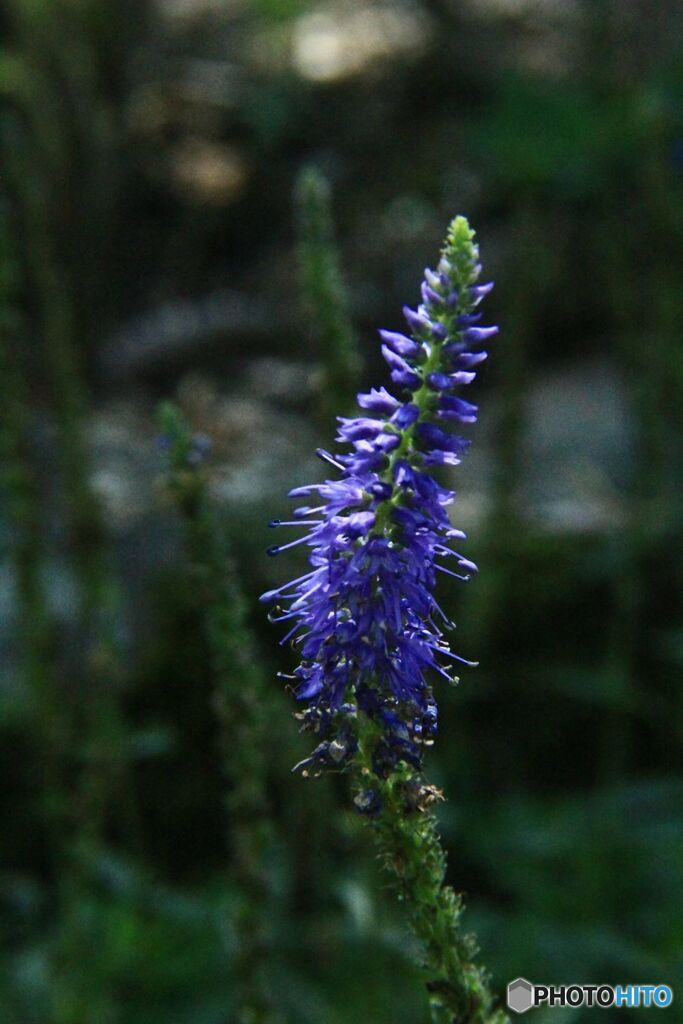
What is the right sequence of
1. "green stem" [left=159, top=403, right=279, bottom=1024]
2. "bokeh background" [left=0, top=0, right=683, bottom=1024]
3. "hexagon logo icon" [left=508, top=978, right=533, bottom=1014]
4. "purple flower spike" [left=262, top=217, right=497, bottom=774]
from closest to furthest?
"purple flower spike" [left=262, top=217, right=497, bottom=774]
"green stem" [left=159, top=403, right=279, bottom=1024]
"hexagon logo icon" [left=508, top=978, right=533, bottom=1014]
"bokeh background" [left=0, top=0, right=683, bottom=1024]

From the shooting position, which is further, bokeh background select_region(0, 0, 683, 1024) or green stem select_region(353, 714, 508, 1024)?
bokeh background select_region(0, 0, 683, 1024)

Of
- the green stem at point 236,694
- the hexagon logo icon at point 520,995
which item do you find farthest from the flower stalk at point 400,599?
the hexagon logo icon at point 520,995

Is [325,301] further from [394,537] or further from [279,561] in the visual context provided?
[279,561]

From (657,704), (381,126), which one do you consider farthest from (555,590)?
(381,126)

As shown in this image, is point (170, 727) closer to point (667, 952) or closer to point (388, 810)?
point (667, 952)

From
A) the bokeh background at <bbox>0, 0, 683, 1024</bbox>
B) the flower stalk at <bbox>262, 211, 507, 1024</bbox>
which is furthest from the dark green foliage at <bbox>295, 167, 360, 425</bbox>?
the flower stalk at <bbox>262, 211, 507, 1024</bbox>

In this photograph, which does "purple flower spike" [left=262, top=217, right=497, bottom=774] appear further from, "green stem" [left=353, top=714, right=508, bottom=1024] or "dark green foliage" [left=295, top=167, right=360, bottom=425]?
"dark green foliage" [left=295, top=167, right=360, bottom=425]

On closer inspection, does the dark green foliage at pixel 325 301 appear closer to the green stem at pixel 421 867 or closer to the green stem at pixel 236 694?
the green stem at pixel 236 694
